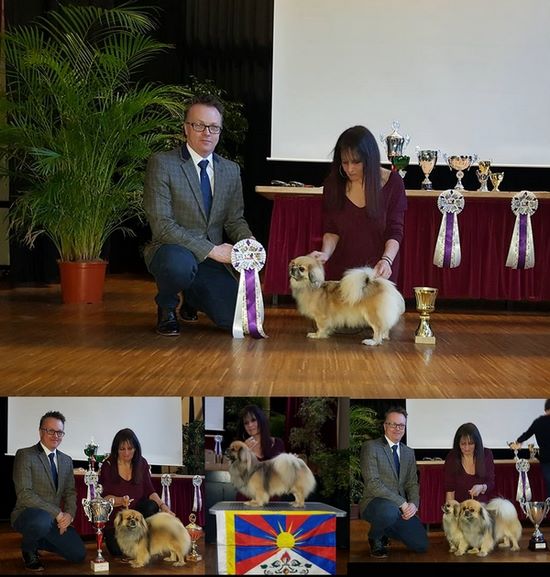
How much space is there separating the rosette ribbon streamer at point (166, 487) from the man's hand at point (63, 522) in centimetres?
21

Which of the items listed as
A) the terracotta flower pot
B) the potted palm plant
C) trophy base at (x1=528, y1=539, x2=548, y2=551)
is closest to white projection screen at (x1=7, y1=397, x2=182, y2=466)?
trophy base at (x1=528, y1=539, x2=548, y2=551)

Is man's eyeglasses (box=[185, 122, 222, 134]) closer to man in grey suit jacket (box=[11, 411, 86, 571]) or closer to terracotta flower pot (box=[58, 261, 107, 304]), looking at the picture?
terracotta flower pot (box=[58, 261, 107, 304])

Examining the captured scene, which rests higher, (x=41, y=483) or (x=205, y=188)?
(x=205, y=188)

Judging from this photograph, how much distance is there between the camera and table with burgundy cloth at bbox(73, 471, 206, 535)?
2.02 metres

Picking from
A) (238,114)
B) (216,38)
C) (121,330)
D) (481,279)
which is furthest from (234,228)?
(216,38)

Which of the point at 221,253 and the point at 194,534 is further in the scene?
the point at 221,253

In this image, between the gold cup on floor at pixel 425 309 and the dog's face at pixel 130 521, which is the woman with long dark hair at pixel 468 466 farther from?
the gold cup on floor at pixel 425 309

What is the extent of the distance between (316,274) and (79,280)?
1.98m

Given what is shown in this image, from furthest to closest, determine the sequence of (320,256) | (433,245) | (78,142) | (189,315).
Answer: (433,245), (78,142), (189,315), (320,256)

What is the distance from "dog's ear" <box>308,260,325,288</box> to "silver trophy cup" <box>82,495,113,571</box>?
6.87ft

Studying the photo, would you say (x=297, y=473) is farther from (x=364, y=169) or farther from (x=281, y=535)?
(x=364, y=169)

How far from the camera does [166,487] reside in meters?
2.04

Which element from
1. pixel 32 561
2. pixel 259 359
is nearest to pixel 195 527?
pixel 32 561

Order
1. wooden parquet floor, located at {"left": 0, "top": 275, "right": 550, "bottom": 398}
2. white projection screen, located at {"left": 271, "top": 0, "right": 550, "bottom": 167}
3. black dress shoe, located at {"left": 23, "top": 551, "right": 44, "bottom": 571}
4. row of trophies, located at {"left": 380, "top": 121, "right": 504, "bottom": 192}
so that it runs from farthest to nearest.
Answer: white projection screen, located at {"left": 271, "top": 0, "right": 550, "bottom": 167} → row of trophies, located at {"left": 380, "top": 121, "right": 504, "bottom": 192} → wooden parquet floor, located at {"left": 0, "top": 275, "right": 550, "bottom": 398} → black dress shoe, located at {"left": 23, "top": 551, "right": 44, "bottom": 571}
